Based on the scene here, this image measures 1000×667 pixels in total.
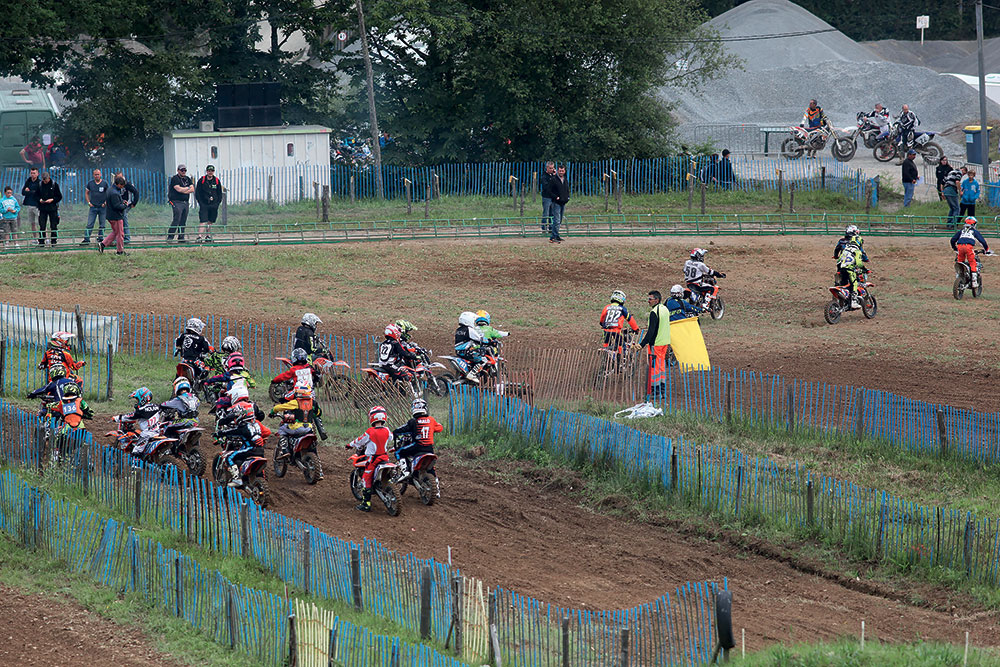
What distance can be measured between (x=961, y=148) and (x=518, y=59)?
18839 millimetres

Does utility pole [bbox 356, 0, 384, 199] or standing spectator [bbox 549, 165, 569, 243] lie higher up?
utility pole [bbox 356, 0, 384, 199]

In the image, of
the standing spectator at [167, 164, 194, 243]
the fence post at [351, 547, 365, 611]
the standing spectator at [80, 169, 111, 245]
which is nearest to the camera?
the fence post at [351, 547, 365, 611]

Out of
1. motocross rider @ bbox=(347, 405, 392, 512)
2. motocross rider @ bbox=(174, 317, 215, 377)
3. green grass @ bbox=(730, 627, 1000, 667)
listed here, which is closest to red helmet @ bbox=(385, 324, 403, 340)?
motocross rider @ bbox=(174, 317, 215, 377)

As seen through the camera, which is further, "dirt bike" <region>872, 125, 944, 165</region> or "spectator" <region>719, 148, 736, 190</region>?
"dirt bike" <region>872, 125, 944, 165</region>

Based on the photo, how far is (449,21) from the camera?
141 ft

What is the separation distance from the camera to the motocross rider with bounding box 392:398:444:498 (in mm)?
14406

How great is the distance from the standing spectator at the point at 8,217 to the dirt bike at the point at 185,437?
57.9 feet

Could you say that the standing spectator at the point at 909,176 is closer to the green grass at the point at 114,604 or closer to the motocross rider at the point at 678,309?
the motocross rider at the point at 678,309

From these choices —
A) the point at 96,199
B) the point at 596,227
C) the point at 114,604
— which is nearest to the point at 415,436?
the point at 114,604

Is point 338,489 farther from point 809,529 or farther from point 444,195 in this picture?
point 444,195

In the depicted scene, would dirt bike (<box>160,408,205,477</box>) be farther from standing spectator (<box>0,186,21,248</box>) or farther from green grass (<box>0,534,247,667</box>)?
standing spectator (<box>0,186,21,248</box>)

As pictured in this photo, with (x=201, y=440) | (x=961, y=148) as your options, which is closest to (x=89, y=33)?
(x=201, y=440)

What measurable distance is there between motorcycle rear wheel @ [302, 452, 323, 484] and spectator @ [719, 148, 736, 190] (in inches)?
1111

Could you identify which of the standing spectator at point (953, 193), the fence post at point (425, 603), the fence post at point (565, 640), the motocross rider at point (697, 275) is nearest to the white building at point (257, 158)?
the motocross rider at point (697, 275)
